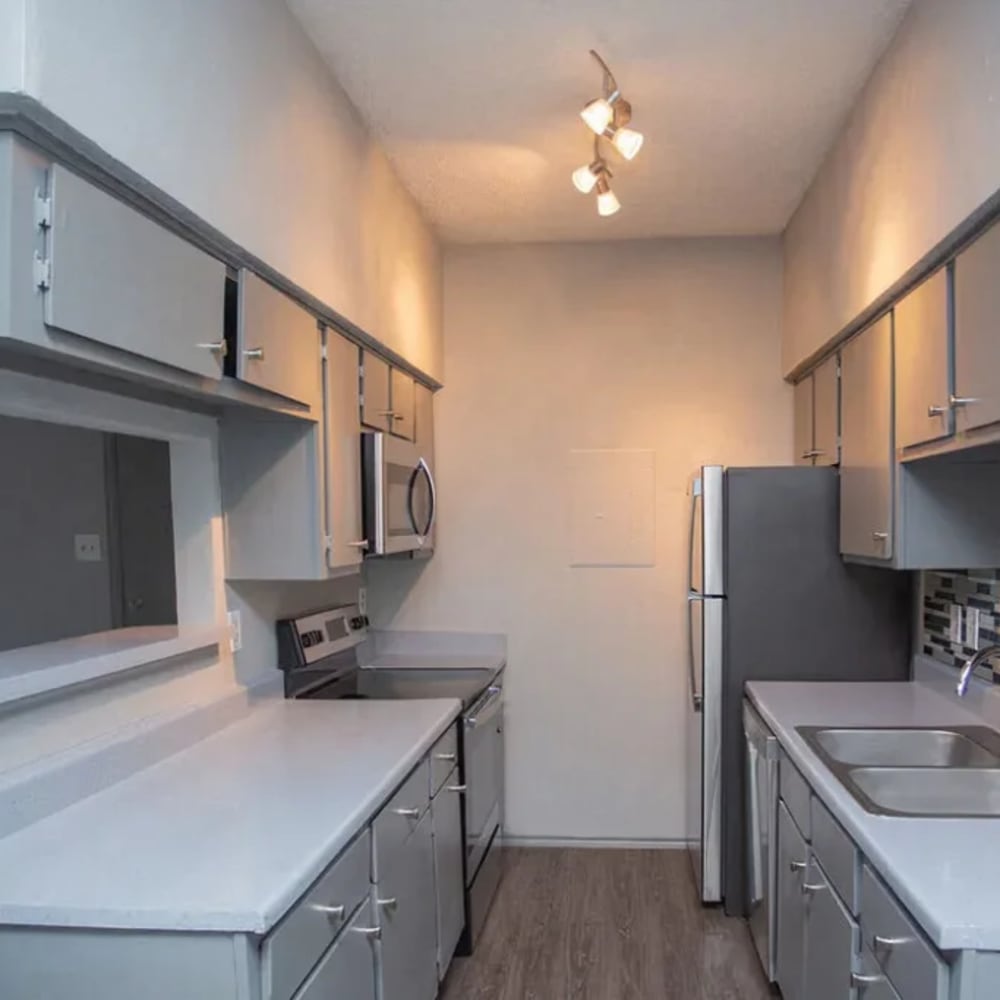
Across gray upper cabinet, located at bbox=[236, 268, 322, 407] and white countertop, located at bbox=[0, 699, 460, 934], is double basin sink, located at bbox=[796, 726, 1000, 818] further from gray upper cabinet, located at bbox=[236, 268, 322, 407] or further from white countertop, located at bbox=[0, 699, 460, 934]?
gray upper cabinet, located at bbox=[236, 268, 322, 407]

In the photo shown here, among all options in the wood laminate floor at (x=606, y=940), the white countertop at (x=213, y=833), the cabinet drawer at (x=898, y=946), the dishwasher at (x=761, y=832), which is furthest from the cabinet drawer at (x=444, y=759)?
the cabinet drawer at (x=898, y=946)

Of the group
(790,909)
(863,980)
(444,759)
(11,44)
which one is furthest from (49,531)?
(863,980)

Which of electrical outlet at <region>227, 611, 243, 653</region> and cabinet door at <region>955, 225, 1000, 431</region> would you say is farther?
electrical outlet at <region>227, 611, 243, 653</region>

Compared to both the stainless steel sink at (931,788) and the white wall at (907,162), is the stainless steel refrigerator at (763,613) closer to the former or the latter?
the white wall at (907,162)

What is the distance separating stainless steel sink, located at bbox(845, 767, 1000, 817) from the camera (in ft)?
6.72

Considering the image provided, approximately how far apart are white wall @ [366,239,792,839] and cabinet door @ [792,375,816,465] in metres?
0.10

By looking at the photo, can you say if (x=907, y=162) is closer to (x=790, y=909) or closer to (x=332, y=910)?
(x=790, y=909)

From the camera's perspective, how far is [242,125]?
187cm

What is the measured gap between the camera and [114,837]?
157 cm

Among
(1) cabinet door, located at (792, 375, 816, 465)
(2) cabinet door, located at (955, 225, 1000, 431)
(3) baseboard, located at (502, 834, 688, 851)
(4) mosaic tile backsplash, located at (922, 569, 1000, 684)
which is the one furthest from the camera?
(3) baseboard, located at (502, 834, 688, 851)

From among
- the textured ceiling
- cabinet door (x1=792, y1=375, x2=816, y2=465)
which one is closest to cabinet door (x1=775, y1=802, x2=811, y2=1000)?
cabinet door (x1=792, y1=375, x2=816, y2=465)

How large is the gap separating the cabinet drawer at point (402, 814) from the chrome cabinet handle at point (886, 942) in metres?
0.98

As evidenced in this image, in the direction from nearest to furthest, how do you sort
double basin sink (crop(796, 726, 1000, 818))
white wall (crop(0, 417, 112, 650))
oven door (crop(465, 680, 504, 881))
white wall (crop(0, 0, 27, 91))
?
white wall (crop(0, 0, 27, 91)), double basin sink (crop(796, 726, 1000, 818)), white wall (crop(0, 417, 112, 650)), oven door (crop(465, 680, 504, 881))

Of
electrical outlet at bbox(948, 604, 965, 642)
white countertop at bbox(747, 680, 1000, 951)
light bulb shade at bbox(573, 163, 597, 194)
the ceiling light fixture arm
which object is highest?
the ceiling light fixture arm
